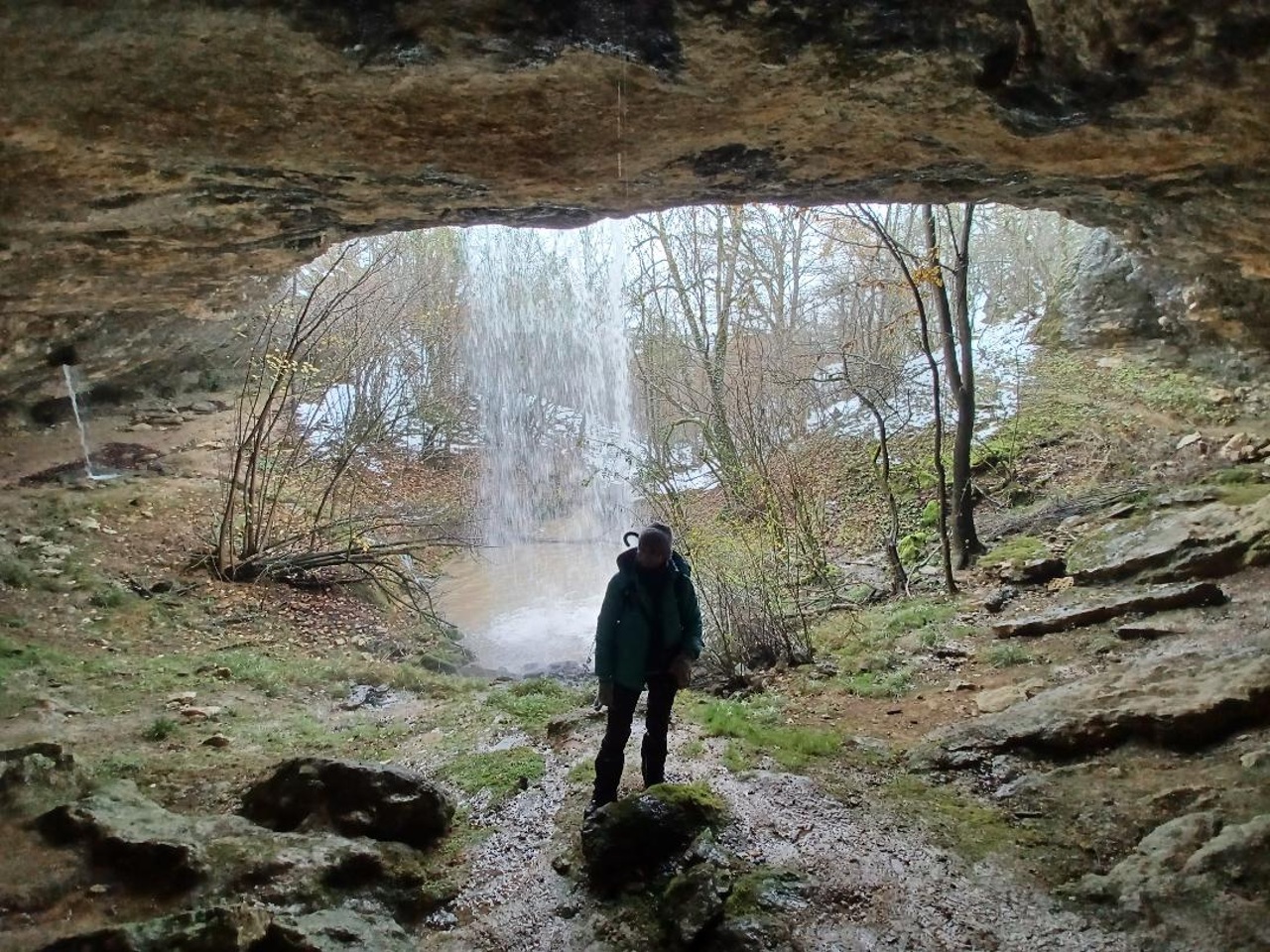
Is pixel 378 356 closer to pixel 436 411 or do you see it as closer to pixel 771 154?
pixel 436 411

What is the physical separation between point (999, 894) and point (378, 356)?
12192 millimetres

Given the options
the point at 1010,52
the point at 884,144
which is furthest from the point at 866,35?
the point at 884,144

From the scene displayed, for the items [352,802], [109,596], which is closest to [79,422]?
[109,596]

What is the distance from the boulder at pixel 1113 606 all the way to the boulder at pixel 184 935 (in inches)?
221

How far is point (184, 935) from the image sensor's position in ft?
9.96

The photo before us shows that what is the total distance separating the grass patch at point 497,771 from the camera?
4.97m

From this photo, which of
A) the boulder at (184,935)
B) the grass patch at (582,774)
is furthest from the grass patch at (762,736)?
the boulder at (184,935)

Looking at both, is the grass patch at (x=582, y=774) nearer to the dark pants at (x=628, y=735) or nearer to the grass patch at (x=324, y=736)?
the dark pants at (x=628, y=735)

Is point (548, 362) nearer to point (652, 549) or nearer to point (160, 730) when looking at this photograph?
point (160, 730)

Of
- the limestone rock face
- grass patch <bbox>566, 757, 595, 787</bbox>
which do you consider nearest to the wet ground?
grass patch <bbox>566, 757, 595, 787</bbox>

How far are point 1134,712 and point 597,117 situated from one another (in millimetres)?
4164

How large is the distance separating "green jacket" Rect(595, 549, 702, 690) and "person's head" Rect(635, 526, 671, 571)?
0.06 metres

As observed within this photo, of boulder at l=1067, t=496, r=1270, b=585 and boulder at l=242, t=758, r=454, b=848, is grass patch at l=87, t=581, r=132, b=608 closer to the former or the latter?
boulder at l=242, t=758, r=454, b=848

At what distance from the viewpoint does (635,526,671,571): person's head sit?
3879 mm
